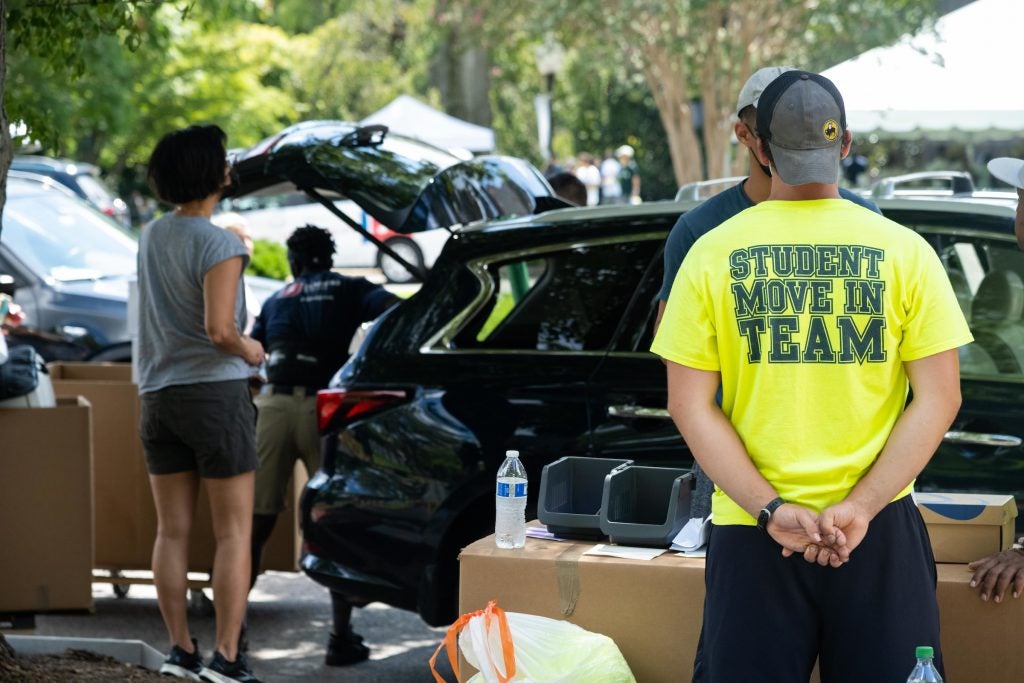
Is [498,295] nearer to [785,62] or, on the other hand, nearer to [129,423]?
[129,423]

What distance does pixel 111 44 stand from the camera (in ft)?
66.1

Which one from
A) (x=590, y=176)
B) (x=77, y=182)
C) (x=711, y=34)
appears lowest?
(x=77, y=182)

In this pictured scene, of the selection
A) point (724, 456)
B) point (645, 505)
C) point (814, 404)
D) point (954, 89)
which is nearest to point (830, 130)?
point (814, 404)

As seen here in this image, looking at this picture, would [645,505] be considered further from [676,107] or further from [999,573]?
[676,107]

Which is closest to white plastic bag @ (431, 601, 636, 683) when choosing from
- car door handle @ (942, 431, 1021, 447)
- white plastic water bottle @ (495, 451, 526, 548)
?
white plastic water bottle @ (495, 451, 526, 548)

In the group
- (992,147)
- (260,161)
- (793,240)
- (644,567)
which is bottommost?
(644,567)

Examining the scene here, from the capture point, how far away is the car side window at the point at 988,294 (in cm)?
485

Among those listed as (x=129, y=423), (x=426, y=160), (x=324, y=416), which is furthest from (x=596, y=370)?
(x=129, y=423)

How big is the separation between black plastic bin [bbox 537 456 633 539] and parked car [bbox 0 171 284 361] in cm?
523

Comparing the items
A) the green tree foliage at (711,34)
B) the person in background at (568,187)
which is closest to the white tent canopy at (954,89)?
the green tree foliage at (711,34)

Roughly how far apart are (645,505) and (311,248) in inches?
106

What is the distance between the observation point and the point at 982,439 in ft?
15.3

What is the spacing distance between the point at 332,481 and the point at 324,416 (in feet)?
0.80

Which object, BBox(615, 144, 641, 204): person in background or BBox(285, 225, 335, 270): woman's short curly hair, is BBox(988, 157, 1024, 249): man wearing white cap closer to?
BBox(285, 225, 335, 270): woman's short curly hair
